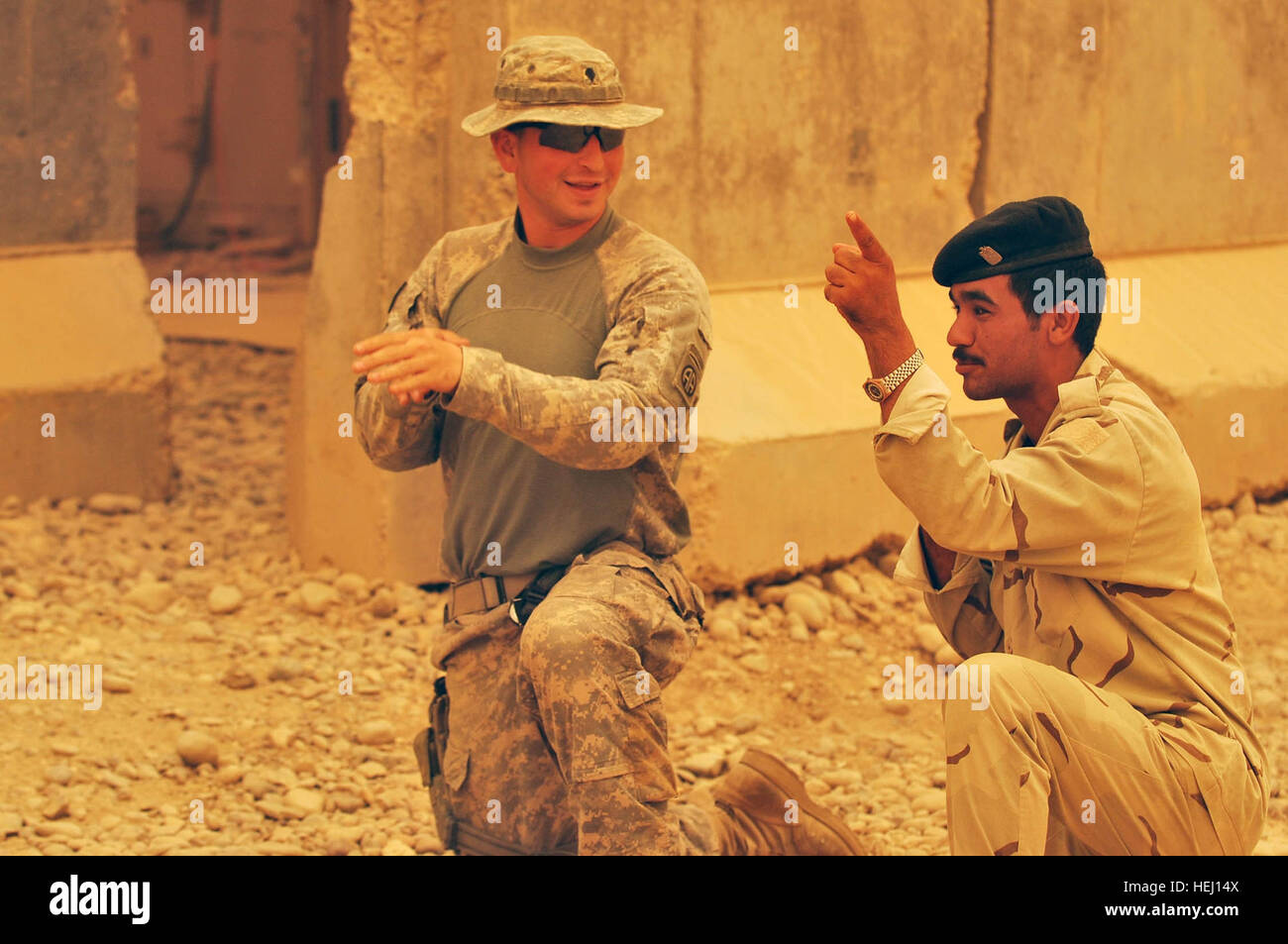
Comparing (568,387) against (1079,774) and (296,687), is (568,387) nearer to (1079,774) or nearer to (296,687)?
(1079,774)

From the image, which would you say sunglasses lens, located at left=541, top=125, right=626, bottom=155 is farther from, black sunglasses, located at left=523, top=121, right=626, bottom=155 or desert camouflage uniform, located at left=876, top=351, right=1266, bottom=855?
desert camouflage uniform, located at left=876, top=351, right=1266, bottom=855

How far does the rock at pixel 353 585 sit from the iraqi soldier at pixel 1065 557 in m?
2.94

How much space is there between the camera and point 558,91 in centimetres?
337

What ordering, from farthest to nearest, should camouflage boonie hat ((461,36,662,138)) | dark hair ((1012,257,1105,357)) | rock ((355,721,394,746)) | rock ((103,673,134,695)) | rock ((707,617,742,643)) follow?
rock ((707,617,742,643)), rock ((103,673,134,695)), rock ((355,721,394,746)), camouflage boonie hat ((461,36,662,138)), dark hair ((1012,257,1105,357))

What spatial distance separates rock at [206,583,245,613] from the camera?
17.6ft

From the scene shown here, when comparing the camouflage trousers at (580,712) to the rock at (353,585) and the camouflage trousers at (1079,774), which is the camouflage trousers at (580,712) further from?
the rock at (353,585)

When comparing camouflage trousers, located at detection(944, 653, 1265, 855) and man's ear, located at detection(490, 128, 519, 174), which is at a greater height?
man's ear, located at detection(490, 128, 519, 174)

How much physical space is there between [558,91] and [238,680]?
91.8 inches

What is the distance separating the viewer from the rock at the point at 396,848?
155 inches

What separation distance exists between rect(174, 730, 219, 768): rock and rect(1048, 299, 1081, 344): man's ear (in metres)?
2.64

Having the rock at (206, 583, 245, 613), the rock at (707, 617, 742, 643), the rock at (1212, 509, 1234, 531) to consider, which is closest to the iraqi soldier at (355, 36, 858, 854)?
Answer: the rock at (707, 617, 742, 643)

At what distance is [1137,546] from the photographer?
2785mm

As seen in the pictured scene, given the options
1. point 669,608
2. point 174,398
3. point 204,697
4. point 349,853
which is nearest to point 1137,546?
point 669,608

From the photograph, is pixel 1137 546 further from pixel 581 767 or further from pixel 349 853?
pixel 349 853
